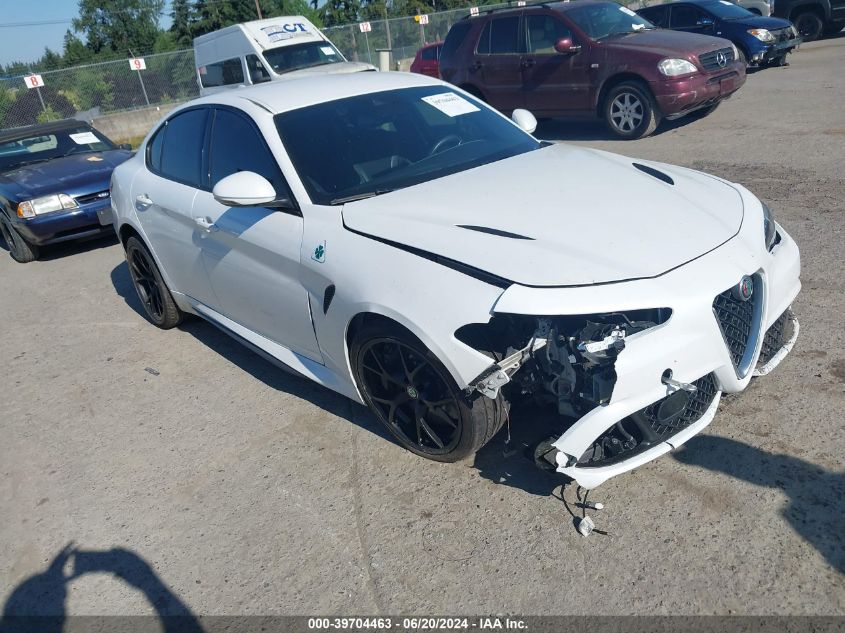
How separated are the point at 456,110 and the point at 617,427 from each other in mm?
2398

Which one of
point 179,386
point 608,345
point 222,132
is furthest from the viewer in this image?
point 179,386

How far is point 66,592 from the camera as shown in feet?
9.96

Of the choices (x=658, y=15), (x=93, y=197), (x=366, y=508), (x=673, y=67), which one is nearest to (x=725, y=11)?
(x=658, y=15)

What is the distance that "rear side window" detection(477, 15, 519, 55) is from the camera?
10914 millimetres

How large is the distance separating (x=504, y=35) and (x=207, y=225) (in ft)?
27.0

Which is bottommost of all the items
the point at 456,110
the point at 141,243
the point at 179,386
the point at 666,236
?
the point at 179,386

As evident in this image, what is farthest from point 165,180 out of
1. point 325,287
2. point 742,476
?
point 742,476

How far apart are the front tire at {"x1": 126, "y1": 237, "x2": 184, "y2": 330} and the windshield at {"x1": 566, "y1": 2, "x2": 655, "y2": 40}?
7.38 m

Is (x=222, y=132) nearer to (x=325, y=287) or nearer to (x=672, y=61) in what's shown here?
(x=325, y=287)

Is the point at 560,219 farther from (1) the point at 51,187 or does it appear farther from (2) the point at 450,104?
(1) the point at 51,187

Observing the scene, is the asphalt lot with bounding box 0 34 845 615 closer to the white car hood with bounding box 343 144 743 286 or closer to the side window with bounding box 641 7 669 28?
the white car hood with bounding box 343 144 743 286

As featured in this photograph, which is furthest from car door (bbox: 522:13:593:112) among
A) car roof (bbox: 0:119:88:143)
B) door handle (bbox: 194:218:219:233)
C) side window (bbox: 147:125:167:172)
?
door handle (bbox: 194:218:219:233)

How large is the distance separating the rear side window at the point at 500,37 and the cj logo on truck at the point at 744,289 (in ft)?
28.9

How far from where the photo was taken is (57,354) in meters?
5.52
